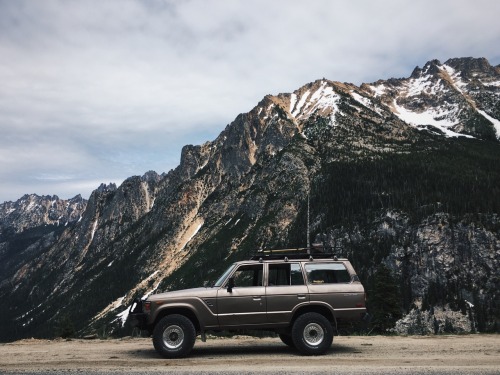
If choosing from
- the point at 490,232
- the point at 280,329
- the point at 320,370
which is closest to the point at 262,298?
the point at 280,329

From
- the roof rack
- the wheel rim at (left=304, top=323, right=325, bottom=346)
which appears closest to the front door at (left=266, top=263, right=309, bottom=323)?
the roof rack

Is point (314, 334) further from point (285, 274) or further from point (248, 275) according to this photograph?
point (248, 275)

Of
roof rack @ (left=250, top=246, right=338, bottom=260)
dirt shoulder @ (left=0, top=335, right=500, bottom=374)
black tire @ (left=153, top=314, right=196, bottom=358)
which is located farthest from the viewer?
roof rack @ (left=250, top=246, right=338, bottom=260)

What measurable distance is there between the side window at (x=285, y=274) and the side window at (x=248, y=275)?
1.21ft

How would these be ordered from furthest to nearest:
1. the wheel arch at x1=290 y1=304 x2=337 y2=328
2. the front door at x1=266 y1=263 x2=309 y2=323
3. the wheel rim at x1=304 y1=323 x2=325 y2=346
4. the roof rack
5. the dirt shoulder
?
the roof rack
the wheel arch at x1=290 y1=304 x2=337 y2=328
the front door at x1=266 y1=263 x2=309 y2=323
the wheel rim at x1=304 y1=323 x2=325 y2=346
the dirt shoulder

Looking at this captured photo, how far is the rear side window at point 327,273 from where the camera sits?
13008mm

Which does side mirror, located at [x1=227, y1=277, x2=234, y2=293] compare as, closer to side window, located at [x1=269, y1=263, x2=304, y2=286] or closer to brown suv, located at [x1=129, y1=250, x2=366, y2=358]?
brown suv, located at [x1=129, y1=250, x2=366, y2=358]

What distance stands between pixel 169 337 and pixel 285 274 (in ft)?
12.8

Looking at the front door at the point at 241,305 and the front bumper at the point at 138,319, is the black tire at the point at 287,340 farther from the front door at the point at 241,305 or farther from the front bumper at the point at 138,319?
the front bumper at the point at 138,319

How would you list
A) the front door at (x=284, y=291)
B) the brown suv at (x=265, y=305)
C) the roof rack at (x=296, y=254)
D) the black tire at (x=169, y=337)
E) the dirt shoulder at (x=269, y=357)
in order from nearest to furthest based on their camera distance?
the dirt shoulder at (x=269, y=357), the black tire at (x=169, y=337), the brown suv at (x=265, y=305), the front door at (x=284, y=291), the roof rack at (x=296, y=254)

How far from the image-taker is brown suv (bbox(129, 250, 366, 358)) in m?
12.3

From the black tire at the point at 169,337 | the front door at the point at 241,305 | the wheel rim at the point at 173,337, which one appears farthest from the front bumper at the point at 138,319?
the front door at the point at 241,305

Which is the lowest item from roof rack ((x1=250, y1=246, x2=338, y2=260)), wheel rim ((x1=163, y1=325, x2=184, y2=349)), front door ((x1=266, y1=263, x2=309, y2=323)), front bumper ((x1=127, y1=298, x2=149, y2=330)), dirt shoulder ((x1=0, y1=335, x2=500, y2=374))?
dirt shoulder ((x1=0, y1=335, x2=500, y2=374))

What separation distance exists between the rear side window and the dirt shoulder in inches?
84.0
